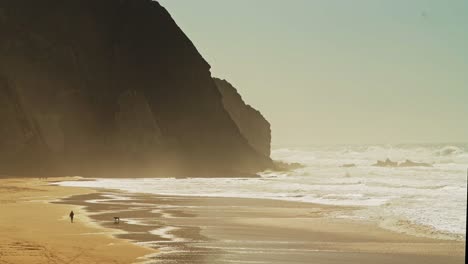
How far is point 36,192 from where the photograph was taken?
5412cm

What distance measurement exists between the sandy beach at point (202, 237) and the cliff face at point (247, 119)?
11336cm

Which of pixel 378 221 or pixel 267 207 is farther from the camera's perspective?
pixel 267 207

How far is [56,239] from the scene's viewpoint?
25.6 m

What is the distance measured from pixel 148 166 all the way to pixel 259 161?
24.6m

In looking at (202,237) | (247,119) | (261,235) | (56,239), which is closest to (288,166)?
(247,119)

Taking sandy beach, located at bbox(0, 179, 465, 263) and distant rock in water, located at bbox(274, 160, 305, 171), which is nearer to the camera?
sandy beach, located at bbox(0, 179, 465, 263)

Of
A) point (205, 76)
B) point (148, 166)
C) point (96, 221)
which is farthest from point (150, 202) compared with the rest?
point (205, 76)

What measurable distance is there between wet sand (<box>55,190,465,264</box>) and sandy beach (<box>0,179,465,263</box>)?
38 millimetres

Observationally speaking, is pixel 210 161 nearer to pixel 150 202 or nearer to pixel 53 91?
pixel 53 91

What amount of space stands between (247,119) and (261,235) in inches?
5153

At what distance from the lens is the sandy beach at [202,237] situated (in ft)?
73.6

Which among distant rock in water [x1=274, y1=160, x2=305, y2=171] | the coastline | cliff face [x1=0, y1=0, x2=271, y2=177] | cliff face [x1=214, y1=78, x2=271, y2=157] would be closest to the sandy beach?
the coastline

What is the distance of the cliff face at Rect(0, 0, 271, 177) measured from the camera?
306ft

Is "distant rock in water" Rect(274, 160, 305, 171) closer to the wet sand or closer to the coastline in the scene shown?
the wet sand
